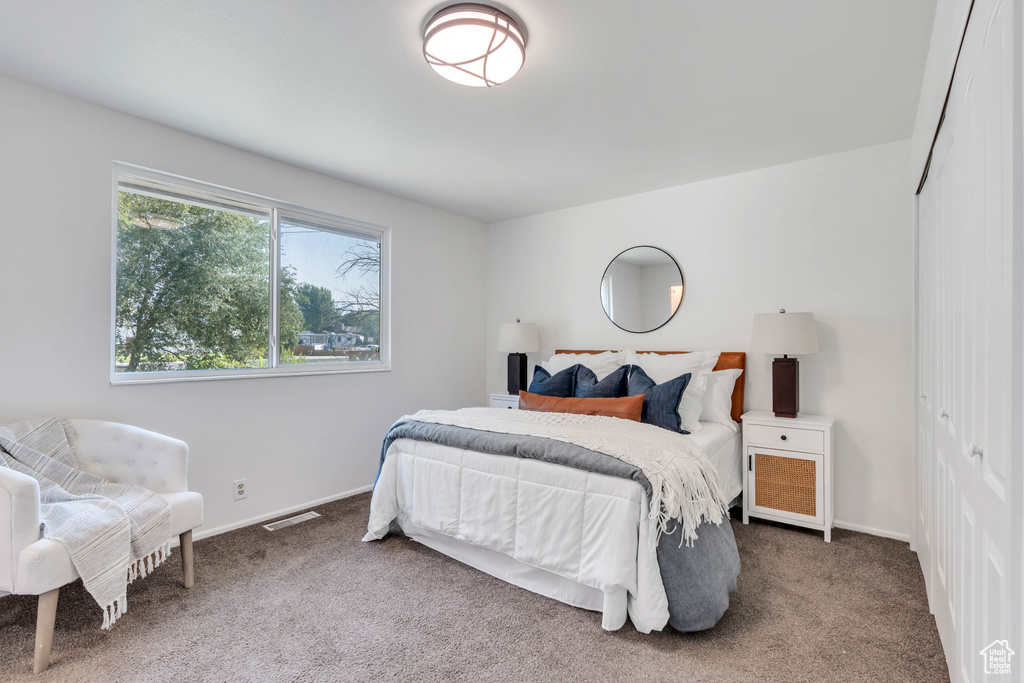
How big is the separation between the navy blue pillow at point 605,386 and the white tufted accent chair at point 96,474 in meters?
2.31

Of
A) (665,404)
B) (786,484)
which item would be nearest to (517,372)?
(665,404)

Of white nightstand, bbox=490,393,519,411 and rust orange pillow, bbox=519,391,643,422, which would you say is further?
white nightstand, bbox=490,393,519,411

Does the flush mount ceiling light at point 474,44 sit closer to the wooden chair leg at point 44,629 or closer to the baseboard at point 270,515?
the wooden chair leg at point 44,629

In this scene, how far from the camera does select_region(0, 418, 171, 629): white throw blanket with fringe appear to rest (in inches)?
72.5

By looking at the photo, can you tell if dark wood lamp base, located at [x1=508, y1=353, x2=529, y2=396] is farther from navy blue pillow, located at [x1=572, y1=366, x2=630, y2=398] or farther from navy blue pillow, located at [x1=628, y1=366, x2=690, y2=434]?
navy blue pillow, located at [x1=628, y1=366, x2=690, y2=434]

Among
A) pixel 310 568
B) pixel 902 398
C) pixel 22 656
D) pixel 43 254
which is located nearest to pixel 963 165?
pixel 902 398

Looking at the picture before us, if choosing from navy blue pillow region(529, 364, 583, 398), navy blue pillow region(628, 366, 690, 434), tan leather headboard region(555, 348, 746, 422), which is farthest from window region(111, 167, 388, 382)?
tan leather headboard region(555, 348, 746, 422)

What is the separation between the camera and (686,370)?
3404 mm

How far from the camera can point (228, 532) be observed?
3.05 m

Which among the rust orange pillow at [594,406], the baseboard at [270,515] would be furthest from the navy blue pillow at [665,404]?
the baseboard at [270,515]

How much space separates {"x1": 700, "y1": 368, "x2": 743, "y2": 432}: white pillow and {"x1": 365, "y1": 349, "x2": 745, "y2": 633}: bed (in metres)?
0.25

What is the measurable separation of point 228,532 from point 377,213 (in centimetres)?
250

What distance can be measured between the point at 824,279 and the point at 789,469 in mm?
1240

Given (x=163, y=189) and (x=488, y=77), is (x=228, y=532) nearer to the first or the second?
(x=163, y=189)
